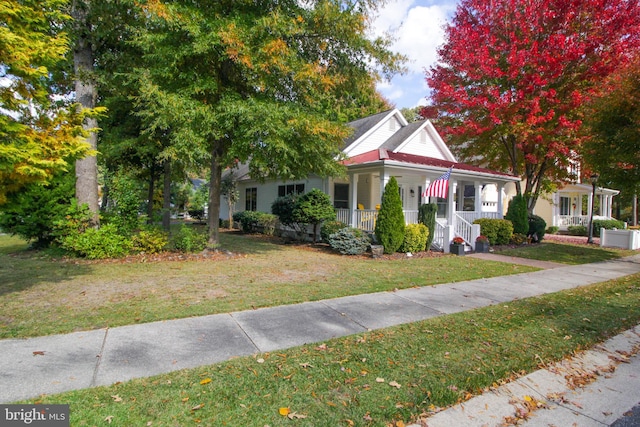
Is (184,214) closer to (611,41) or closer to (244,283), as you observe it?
(244,283)

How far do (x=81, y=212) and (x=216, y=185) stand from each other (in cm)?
360

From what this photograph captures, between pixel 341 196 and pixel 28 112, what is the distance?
12.1m

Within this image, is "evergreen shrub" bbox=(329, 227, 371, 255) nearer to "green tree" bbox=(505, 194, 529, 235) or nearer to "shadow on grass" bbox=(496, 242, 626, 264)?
"shadow on grass" bbox=(496, 242, 626, 264)

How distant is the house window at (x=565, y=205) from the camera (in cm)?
2625

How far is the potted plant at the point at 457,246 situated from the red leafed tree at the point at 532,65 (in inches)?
229

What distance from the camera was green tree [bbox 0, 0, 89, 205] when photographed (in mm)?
4027

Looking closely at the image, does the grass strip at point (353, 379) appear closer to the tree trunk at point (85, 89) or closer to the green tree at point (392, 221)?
the green tree at point (392, 221)

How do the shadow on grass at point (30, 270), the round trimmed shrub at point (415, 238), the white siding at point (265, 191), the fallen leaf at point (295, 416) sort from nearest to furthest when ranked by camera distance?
the fallen leaf at point (295, 416), the shadow on grass at point (30, 270), the round trimmed shrub at point (415, 238), the white siding at point (265, 191)

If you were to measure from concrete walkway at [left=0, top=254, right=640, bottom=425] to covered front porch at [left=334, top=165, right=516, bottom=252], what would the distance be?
21.3ft

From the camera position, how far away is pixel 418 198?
16.3m

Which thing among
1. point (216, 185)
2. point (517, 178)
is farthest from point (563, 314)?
point (517, 178)

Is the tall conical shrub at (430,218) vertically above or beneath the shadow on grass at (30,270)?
above

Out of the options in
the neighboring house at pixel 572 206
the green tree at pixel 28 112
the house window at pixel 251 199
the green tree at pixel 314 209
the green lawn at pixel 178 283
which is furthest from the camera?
the neighboring house at pixel 572 206

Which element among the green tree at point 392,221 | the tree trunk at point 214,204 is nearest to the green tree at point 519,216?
the green tree at point 392,221
